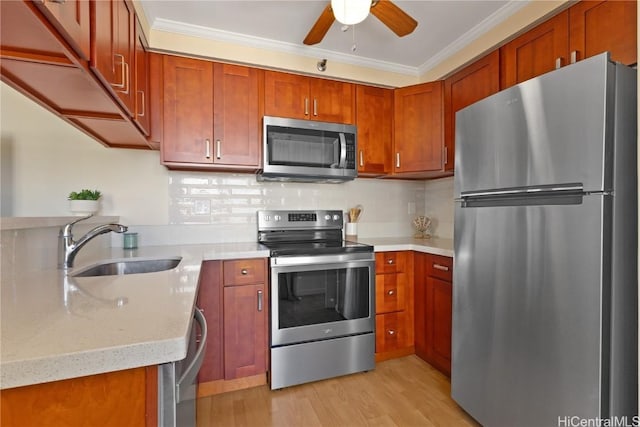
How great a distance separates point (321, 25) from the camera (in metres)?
1.61

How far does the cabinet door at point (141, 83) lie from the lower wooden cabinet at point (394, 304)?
1.76 m

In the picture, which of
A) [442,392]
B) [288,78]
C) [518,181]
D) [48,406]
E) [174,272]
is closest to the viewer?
[48,406]

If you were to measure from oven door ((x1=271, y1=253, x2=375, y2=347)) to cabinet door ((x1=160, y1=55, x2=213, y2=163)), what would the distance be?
0.94 meters

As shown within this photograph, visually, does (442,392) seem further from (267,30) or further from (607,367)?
(267,30)

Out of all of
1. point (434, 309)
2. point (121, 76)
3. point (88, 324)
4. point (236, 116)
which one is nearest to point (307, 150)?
point (236, 116)

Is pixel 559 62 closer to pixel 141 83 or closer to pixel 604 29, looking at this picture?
pixel 604 29

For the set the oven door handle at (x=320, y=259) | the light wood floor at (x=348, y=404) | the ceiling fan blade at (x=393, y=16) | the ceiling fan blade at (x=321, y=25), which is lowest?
the light wood floor at (x=348, y=404)

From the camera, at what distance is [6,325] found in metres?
0.62

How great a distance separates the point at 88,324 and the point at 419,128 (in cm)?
244

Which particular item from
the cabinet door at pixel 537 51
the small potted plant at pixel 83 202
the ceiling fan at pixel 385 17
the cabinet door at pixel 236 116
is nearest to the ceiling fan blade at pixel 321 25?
the ceiling fan at pixel 385 17

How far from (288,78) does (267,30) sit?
0.34 meters

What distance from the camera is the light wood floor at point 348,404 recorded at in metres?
1.63

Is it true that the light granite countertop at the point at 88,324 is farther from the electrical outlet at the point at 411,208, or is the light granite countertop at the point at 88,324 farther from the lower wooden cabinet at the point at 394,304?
the electrical outlet at the point at 411,208

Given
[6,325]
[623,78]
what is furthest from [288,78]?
[6,325]
